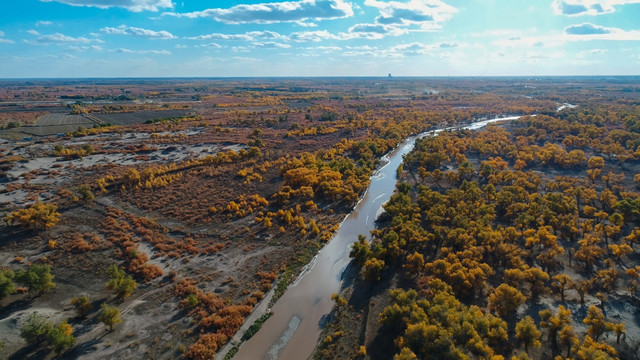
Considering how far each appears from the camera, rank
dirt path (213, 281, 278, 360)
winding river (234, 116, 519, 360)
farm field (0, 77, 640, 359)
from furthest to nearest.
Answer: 1. winding river (234, 116, 519, 360)
2. farm field (0, 77, 640, 359)
3. dirt path (213, 281, 278, 360)

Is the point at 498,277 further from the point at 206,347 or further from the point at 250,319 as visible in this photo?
the point at 206,347

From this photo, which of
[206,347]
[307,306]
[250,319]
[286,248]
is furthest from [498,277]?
[206,347]

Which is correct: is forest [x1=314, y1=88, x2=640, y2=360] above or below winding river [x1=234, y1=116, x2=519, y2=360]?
above

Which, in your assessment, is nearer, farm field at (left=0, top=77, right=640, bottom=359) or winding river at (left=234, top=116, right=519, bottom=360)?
farm field at (left=0, top=77, right=640, bottom=359)

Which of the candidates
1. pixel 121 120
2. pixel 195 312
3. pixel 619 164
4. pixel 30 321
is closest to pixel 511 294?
pixel 195 312

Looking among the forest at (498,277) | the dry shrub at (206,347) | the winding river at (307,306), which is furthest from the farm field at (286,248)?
the winding river at (307,306)

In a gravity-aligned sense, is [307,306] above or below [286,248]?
below

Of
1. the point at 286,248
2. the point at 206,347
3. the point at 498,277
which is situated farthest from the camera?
the point at 286,248

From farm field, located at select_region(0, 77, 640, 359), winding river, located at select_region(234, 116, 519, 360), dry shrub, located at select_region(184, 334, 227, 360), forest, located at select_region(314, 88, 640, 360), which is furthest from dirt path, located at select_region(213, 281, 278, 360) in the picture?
forest, located at select_region(314, 88, 640, 360)

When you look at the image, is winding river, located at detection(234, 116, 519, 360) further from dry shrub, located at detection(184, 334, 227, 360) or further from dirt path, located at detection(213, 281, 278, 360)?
dry shrub, located at detection(184, 334, 227, 360)

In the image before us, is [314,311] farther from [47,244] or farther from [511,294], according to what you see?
[47,244]
